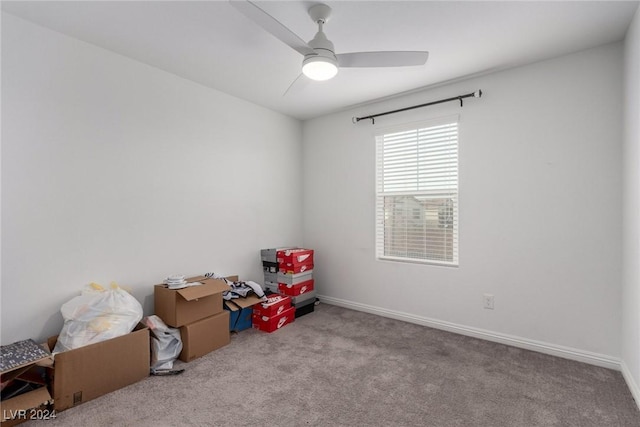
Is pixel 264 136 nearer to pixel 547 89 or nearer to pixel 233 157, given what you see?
pixel 233 157

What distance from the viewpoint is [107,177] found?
2.43 metres

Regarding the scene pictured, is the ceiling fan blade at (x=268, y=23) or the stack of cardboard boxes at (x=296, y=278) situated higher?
the ceiling fan blade at (x=268, y=23)

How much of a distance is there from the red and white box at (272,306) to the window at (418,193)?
1.24 m

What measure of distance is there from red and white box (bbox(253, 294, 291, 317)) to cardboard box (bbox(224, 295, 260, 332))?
7 centimetres

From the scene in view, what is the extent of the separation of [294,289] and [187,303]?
1.30 m

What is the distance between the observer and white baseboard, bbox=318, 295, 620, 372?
236 centimetres

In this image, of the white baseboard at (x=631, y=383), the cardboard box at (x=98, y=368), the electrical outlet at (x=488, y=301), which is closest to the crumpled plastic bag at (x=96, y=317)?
the cardboard box at (x=98, y=368)

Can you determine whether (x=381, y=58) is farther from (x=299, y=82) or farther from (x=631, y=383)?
(x=631, y=383)

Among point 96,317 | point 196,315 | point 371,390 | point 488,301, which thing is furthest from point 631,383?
point 96,317

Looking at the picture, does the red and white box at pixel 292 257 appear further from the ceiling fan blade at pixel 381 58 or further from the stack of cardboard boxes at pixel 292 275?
the ceiling fan blade at pixel 381 58

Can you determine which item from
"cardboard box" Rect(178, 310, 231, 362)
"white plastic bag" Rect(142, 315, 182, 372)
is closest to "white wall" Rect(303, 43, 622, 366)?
"cardboard box" Rect(178, 310, 231, 362)

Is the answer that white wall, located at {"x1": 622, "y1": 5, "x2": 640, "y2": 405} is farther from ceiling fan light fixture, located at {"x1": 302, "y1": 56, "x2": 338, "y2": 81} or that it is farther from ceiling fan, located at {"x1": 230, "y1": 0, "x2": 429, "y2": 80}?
ceiling fan light fixture, located at {"x1": 302, "y1": 56, "x2": 338, "y2": 81}

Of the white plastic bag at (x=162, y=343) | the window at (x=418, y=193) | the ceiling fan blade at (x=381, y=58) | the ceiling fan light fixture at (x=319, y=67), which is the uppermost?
the ceiling fan blade at (x=381, y=58)

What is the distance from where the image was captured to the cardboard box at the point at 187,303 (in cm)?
242
